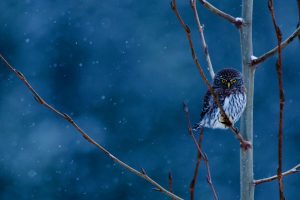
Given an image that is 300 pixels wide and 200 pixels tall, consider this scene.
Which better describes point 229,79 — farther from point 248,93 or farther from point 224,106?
point 248,93

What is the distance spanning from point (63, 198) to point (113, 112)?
1.84 meters

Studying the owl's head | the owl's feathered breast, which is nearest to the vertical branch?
the owl's feathered breast

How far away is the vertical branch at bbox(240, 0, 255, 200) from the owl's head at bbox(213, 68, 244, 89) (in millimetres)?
1566

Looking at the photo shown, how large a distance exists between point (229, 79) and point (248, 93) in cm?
161

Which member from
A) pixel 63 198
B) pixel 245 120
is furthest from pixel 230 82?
pixel 63 198

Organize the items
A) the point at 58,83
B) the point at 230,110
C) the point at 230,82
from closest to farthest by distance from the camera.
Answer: the point at 230,110 < the point at 230,82 < the point at 58,83

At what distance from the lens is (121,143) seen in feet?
34.6

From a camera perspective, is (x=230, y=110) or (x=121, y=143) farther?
(x=121, y=143)

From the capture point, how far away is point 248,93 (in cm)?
108

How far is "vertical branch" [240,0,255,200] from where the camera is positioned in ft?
3.39

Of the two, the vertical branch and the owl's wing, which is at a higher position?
the owl's wing

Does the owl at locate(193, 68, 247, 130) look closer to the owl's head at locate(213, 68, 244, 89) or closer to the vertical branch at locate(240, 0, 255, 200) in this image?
the owl's head at locate(213, 68, 244, 89)

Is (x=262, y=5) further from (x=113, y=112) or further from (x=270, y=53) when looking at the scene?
(x=270, y=53)

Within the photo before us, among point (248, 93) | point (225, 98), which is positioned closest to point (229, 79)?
point (225, 98)
